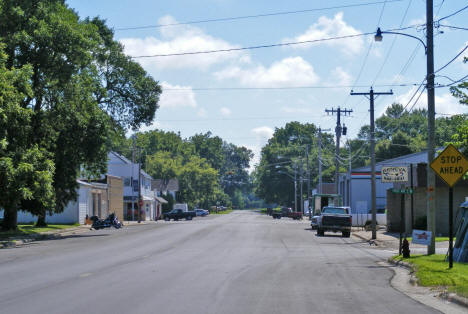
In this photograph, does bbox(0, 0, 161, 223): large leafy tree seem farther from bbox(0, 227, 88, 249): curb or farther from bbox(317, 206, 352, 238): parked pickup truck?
bbox(317, 206, 352, 238): parked pickup truck

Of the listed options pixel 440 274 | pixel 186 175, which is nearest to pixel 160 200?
pixel 186 175

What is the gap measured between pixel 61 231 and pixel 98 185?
74.6ft

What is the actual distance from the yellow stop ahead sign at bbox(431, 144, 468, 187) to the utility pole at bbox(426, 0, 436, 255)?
391 cm

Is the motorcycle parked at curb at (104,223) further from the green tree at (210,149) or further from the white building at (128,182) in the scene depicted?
the green tree at (210,149)

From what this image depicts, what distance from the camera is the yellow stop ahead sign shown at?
16.8 meters

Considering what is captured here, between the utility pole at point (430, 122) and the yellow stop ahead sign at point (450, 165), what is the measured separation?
12.8 feet

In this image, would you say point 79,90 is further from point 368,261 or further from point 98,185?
point 98,185

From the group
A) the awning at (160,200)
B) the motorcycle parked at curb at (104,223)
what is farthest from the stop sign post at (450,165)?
the awning at (160,200)

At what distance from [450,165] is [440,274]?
3.03 m

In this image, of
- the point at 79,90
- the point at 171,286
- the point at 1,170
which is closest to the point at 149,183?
the point at 79,90

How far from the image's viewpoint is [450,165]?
664 inches

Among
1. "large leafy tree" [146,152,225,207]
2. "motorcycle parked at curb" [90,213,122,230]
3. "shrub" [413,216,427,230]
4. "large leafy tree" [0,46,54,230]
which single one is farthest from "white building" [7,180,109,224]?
"large leafy tree" [146,152,225,207]

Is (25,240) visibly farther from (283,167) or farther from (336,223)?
(283,167)

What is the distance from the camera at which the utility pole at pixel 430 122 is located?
21.6 meters
